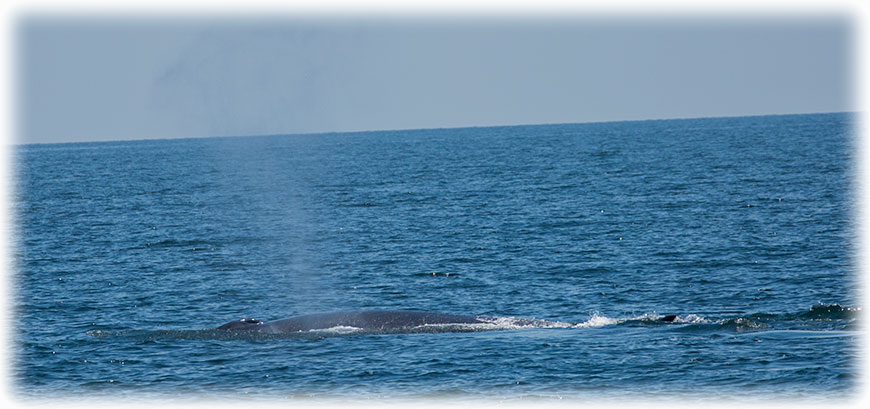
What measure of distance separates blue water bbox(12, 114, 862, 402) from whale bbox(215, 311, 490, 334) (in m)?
0.84

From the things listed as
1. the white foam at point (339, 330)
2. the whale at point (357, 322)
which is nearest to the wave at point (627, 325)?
the white foam at point (339, 330)

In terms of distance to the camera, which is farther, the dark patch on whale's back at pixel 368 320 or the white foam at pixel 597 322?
the dark patch on whale's back at pixel 368 320

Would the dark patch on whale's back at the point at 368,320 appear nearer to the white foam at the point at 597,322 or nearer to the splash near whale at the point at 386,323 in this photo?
the splash near whale at the point at 386,323

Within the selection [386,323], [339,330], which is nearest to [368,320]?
[386,323]

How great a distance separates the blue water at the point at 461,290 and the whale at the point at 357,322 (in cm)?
84

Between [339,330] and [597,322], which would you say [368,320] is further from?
[597,322]

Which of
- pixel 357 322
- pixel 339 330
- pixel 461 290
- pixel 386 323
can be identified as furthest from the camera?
pixel 461 290

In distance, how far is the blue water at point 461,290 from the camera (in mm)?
25344

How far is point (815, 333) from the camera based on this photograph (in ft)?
93.9

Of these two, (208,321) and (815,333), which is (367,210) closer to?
(208,321)

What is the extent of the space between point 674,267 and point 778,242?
28.1 ft

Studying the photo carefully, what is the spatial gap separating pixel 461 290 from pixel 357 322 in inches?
347

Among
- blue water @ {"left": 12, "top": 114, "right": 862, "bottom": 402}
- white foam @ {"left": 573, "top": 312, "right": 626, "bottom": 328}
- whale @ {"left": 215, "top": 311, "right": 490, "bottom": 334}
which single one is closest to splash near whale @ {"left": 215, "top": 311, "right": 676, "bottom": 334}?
whale @ {"left": 215, "top": 311, "right": 490, "bottom": 334}

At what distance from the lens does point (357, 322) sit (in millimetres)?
31609
